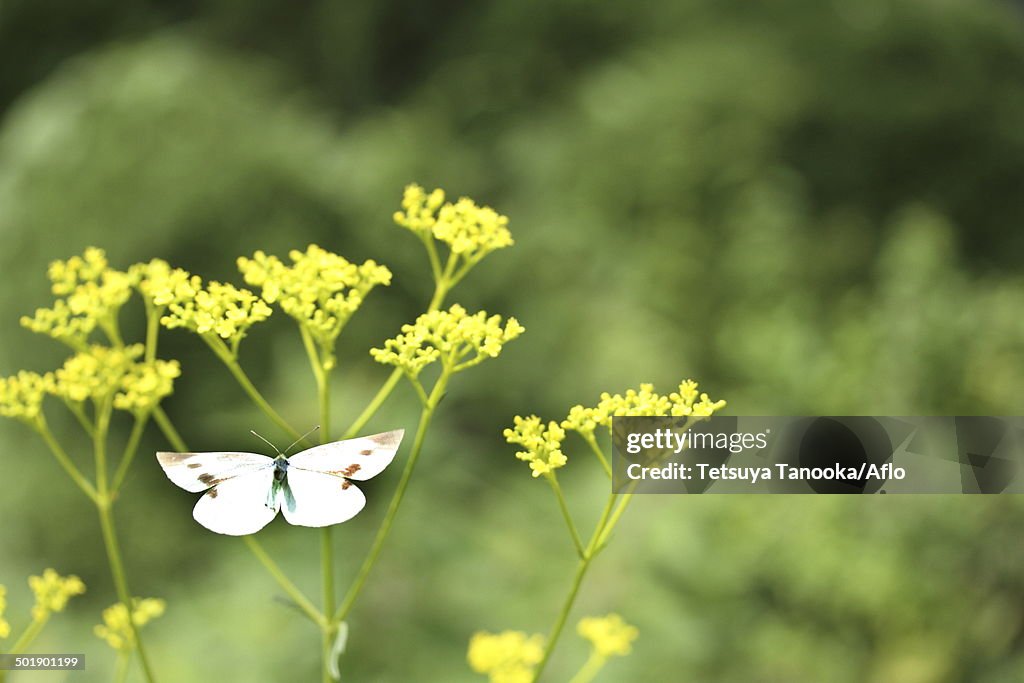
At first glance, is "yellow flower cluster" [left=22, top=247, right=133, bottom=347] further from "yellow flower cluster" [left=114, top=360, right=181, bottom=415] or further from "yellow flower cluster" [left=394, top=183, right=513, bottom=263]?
"yellow flower cluster" [left=394, top=183, right=513, bottom=263]

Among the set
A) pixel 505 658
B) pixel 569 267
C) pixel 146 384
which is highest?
pixel 569 267

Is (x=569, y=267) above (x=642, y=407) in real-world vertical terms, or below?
above

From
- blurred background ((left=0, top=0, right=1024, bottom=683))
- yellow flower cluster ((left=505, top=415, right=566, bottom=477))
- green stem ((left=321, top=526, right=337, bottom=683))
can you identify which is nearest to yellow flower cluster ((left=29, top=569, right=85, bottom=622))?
green stem ((left=321, top=526, right=337, bottom=683))

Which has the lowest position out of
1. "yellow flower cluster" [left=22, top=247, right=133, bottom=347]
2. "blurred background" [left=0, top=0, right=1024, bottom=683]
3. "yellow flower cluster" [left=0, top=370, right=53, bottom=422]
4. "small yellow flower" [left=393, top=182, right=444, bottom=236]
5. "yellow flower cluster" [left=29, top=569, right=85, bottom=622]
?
"yellow flower cluster" [left=29, top=569, right=85, bottom=622]

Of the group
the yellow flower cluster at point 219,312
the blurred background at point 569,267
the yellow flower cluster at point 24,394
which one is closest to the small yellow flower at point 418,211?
the yellow flower cluster at point 219,312

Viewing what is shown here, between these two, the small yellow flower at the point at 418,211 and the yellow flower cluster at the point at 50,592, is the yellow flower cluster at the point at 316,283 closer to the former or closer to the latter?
the small yellow flower at the point at 418,211

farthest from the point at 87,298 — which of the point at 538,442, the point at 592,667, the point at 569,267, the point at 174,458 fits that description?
the point at 569,267

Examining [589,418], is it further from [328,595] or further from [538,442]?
[328,595]

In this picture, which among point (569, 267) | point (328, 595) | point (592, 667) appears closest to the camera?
point (328, 595)
